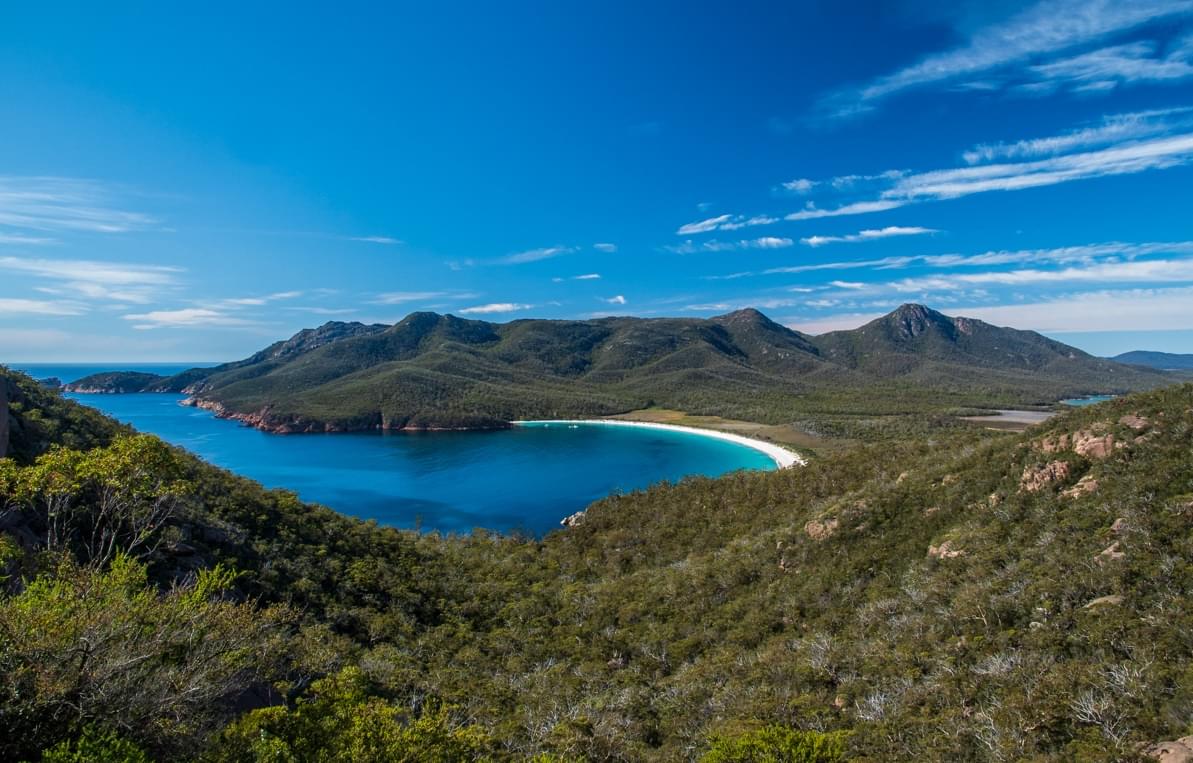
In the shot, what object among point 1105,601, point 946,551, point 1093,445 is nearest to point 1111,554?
point 1105,601

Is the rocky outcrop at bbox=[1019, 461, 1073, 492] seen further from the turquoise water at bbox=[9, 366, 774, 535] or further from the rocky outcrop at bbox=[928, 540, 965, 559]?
the turquoise water at bbox=[9, 366, 774, 535]

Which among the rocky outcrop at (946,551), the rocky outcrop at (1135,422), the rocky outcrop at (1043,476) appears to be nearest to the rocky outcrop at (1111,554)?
the rocky outcrop at (946,551)

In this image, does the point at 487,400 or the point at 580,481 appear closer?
the point at 580,481

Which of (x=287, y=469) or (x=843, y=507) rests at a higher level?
(x=843, y=507)

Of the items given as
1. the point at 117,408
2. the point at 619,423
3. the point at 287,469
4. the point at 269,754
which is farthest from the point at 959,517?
the point at 117,408

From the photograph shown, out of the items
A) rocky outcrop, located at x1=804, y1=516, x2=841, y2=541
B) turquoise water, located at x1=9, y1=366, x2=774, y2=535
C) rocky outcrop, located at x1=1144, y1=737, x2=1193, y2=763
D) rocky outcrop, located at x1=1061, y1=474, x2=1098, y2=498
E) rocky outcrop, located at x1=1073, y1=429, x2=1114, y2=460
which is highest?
rocky outcrop, located at x1=1073, y1=429, x2=1114, y2=460

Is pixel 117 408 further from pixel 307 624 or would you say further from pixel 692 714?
pixel 692 714

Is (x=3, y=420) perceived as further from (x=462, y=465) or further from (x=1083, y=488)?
(x=462, y=465)

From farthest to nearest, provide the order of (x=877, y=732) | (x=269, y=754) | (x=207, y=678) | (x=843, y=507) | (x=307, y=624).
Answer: (x=843, y=507) < (x=307, y=624) < (x=877, y=732) < (x=207, y=678) < (x=269, y=754)

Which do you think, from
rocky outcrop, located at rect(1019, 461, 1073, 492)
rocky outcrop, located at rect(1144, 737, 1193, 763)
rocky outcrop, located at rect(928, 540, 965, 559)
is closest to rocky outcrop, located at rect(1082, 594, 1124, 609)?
rocky outcrop, located at rect(1144, 737, 1193, 763)
